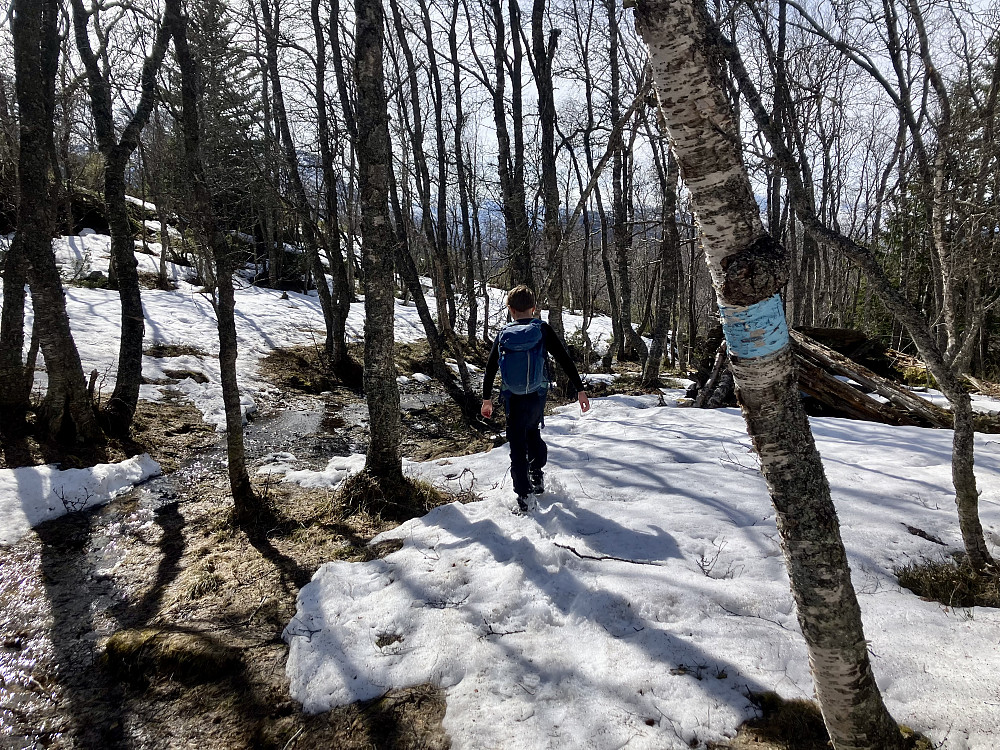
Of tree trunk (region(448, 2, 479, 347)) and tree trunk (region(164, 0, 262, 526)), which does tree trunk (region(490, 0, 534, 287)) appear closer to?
tree trunk (region(448, 2, 479, 347))

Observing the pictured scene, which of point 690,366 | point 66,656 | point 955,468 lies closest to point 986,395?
point 690,366

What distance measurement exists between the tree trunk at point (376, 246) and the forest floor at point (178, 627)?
2.52 feet

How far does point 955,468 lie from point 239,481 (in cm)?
545

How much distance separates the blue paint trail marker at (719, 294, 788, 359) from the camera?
4.99ft

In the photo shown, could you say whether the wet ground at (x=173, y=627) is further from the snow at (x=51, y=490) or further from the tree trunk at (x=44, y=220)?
the tree trunk at (x=44, y=220)

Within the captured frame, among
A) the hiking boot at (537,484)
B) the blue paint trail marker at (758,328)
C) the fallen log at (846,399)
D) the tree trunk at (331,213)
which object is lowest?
the hiking boot at (537,484)

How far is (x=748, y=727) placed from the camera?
206cm

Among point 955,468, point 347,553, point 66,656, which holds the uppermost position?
point 955,468

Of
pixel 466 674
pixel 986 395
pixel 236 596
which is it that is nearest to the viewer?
pixel 466 674

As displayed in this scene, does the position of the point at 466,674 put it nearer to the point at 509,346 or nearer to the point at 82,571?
the point at 509,346

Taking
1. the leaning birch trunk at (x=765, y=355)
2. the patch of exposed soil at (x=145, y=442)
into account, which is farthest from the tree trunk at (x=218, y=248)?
the leaning birch trunk at (x=765, y=355)

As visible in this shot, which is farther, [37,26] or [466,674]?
[37,26]

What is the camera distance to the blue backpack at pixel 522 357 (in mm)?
4059

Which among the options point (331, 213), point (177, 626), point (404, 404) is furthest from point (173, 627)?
point (331, 213)
